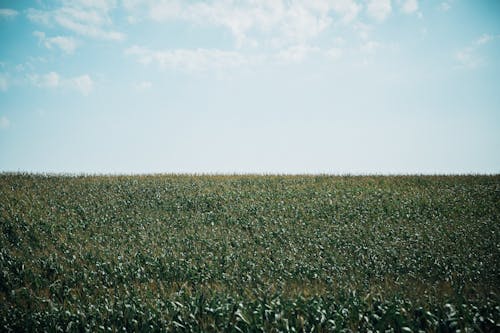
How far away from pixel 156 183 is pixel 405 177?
19990mm

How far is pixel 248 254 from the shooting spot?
45.2 ft

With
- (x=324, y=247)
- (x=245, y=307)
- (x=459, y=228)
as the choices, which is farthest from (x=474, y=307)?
(x=459, y=228)

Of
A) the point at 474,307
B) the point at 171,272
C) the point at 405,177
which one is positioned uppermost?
the point at 405,177

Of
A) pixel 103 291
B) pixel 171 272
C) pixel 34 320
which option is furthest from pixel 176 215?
pixel 34 320

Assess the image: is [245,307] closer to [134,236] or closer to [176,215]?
[134,236]

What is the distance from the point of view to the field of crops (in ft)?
24.1

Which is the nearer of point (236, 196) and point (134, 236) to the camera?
point (134, 236)

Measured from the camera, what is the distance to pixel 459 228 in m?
17.3

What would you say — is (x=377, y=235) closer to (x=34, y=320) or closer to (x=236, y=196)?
(x=236, y=196)

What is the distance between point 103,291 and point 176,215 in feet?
31.6

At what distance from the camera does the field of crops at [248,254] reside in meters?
7.36

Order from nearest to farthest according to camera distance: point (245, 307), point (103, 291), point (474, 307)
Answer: point (474, 307) < point (245, 307) < point (103, 291)

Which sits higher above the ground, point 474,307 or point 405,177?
point 405,177

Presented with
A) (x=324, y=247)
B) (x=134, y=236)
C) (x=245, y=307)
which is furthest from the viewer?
(x=134, y=236)
